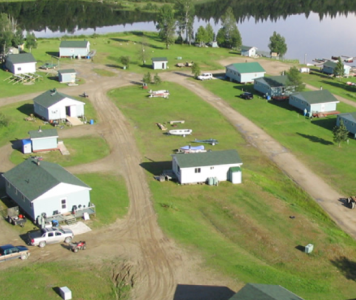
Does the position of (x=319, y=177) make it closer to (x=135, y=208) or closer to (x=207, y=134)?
(x=207, y=134)

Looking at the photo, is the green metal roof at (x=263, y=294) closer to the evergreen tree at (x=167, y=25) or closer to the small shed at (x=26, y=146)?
the small shed at (x=26, y=146)

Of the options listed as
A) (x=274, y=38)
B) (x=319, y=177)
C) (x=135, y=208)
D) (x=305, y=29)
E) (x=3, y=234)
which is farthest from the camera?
(x=305, y=29)

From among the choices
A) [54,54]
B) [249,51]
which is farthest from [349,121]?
[54,54]

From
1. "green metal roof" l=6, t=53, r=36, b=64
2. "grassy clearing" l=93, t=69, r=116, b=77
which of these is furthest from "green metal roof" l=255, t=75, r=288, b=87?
"green metal roof" l=6, t=53, r=36, b=64

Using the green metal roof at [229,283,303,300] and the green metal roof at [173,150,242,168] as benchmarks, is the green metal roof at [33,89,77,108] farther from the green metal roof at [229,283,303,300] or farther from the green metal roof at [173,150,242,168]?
the green metal roof at [229,283,303,300]

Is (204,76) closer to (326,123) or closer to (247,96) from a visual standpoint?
(247,96)

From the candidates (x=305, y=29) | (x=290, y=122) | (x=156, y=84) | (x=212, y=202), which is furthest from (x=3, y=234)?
(x=305, y=29)
